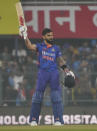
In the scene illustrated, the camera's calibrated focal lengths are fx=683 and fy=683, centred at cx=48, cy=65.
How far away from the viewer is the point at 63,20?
20.1m

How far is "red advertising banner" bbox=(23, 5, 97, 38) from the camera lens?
65.3 ft

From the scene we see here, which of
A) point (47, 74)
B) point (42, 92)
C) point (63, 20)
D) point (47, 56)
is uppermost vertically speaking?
point (63, 20)

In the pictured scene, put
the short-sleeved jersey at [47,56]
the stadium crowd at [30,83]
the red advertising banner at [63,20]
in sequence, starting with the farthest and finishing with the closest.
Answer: the red advertising banner at [63,20], the stadium crowd at [30,83], the short-sleeved jersey at [47,56]

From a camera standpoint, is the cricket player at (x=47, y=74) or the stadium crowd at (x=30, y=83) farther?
the stadium crowd at (x=30, y=83)

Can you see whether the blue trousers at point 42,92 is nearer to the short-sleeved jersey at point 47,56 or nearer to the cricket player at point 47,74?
the cricket player at point 47,74

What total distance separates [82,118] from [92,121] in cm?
28

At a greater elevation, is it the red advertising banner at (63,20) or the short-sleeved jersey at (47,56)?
the red advertising banner at (63,20)

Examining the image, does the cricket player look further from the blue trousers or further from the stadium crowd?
the stadium crowd

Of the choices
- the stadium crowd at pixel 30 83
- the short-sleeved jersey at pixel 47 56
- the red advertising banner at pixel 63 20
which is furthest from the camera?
the red advertising banner at pixel 63 20

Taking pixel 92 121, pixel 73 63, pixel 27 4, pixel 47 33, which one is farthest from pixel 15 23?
pixel 47 33

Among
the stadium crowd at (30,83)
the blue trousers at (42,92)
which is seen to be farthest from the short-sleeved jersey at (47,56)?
the stadium crowd at (30,83)

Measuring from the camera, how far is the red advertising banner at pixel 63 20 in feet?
65.3

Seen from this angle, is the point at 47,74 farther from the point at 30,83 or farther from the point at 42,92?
the point at 30,83

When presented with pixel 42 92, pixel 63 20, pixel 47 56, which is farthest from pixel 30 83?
pixel 47 56
